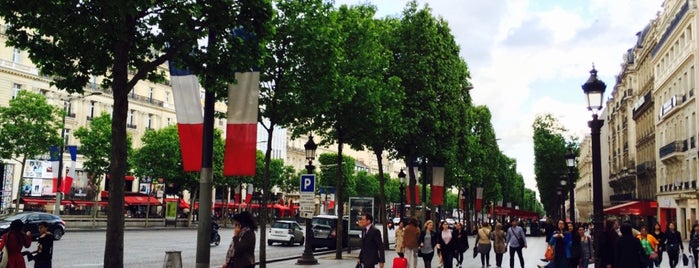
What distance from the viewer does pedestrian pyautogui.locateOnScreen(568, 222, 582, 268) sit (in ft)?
55.8

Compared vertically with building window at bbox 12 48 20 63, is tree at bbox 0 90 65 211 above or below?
below

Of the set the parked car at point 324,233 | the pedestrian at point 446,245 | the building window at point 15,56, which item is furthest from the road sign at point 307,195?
the building window at point 15,56

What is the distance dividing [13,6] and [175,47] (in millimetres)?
2627

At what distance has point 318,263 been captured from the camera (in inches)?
922

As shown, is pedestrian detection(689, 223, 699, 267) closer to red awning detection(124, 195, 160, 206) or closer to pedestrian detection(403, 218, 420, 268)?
pedestrian detection(403, 218, 420, 268)

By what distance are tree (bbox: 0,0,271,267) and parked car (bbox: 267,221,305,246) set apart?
25.3 metres

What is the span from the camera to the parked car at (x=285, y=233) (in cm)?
3666

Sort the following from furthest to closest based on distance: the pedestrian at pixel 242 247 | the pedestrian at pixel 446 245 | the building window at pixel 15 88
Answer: the building window at pixel 15 88
the pedestrian at pixel 446 245
the pedestrian at pixel 242 247

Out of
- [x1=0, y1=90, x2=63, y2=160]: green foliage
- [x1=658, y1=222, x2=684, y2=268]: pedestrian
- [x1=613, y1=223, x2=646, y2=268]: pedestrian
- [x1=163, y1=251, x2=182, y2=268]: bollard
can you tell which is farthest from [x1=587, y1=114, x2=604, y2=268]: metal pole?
[x1=0, y1=90, x2=63, y2=160]: green foliage

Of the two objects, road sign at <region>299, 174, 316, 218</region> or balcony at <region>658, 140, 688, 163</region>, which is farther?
balcony at <region>658, 140, 688, 163</region>

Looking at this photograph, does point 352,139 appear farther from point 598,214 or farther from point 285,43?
point 598,214

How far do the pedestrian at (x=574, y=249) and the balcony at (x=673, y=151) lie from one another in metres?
38.6

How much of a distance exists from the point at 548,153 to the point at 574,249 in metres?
61.1

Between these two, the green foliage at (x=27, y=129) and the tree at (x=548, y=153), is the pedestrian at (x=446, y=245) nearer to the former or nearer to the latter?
the green foliage at (x=27, y=129)
